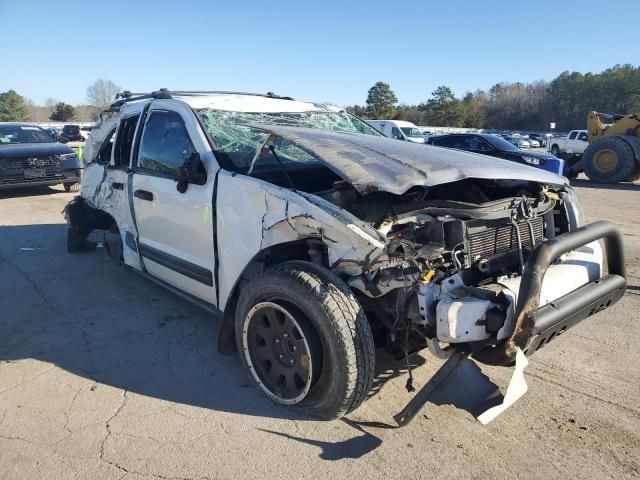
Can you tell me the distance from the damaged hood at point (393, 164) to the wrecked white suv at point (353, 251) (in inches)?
0.5

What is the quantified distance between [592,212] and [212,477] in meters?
10.1

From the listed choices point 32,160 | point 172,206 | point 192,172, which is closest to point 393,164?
point 192,172

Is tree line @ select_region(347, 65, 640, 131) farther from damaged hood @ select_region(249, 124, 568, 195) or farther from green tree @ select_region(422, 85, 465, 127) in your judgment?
damaged hood @ select_region(249, 124, 568, 195)

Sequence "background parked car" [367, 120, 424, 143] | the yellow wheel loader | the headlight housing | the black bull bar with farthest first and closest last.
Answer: "background parked car" [367, 120, 424, 143], the yellow wheel loader, the headlight housing, the black bull bar

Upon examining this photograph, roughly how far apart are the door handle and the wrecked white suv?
0.08 ft

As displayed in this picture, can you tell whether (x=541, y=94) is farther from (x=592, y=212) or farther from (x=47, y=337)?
(x=47, y=337)

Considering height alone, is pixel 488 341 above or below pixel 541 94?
below

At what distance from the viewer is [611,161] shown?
15.5m

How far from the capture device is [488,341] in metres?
2.49

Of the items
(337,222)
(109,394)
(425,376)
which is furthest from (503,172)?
(109,394)

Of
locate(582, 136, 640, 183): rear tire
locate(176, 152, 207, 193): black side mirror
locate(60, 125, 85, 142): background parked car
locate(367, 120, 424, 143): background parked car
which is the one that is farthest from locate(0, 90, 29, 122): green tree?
locate(176, 152, 207, 193): black side mirror

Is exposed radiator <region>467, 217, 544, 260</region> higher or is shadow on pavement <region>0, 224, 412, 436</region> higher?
exposed radiator <region>467, 217, 544, 260</region>

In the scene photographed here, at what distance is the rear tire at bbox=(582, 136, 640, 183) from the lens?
15.1 metres

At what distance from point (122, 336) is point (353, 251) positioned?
2.28 metres
